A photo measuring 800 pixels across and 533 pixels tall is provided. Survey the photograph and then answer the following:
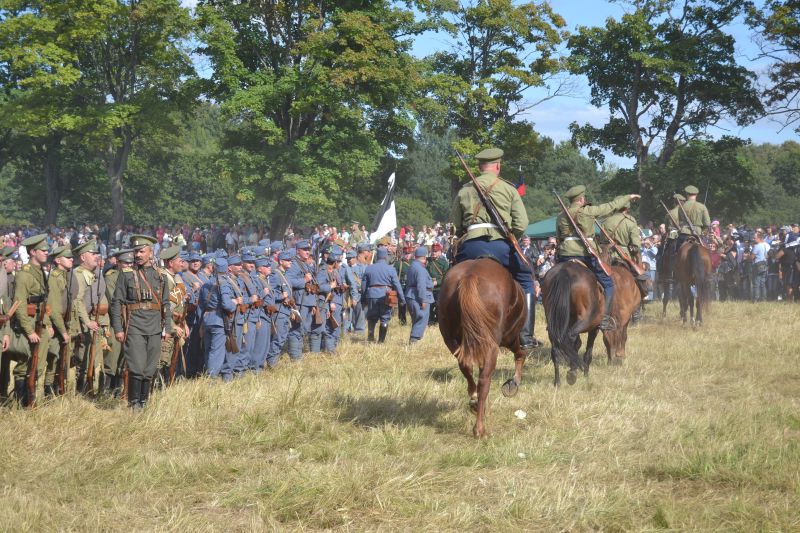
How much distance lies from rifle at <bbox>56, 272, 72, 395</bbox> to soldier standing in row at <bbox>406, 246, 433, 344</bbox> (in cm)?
707

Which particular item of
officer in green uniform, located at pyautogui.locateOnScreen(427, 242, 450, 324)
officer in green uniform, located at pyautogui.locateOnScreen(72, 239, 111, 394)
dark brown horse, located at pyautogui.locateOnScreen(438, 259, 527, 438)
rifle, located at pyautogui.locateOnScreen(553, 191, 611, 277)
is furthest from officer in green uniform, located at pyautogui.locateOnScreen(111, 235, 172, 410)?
officer in green uniform, located at pyautogui.locateOnScreen(427, 242, 450, 324)

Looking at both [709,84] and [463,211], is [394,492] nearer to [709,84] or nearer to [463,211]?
[463,211]

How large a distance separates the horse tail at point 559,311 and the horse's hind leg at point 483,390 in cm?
280

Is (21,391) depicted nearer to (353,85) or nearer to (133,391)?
(133,391)

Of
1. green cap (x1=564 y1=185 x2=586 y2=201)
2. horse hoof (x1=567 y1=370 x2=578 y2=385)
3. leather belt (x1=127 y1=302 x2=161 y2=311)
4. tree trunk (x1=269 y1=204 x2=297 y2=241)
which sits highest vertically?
tree trunk (x1=269 y1=204 x2=297 y2=241)

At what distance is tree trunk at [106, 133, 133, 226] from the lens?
1574 inches

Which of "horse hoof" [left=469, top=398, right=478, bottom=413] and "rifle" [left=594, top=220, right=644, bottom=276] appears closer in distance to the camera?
"horse hoof" [left=469, top=398, right=478, bottom=413]

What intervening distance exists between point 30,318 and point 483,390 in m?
5.15

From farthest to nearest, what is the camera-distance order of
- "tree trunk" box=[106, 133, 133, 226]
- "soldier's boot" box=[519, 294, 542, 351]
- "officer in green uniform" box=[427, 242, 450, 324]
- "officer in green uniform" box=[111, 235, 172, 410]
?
"tree trunk" box=[106, 133, 133, 226]
"officer in green uniform" box=[427, 242, 450, 324]
"soldier's boot" box=[519, 294, 542, 351]
"officer in green uniform" box=[111, 235, 172, 410]

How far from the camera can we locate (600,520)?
5785mm

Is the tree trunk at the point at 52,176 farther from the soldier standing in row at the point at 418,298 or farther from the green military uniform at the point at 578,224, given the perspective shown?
the green military uniform at the point at 578,224

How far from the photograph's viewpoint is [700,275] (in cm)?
1744

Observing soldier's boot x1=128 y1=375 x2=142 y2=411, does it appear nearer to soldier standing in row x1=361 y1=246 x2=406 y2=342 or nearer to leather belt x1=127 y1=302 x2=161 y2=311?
leather belt x1=127 y1=302 x2=161 y2=311

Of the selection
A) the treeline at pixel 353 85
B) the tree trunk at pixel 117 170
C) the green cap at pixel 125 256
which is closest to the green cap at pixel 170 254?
the green cap at pixel 125 256
